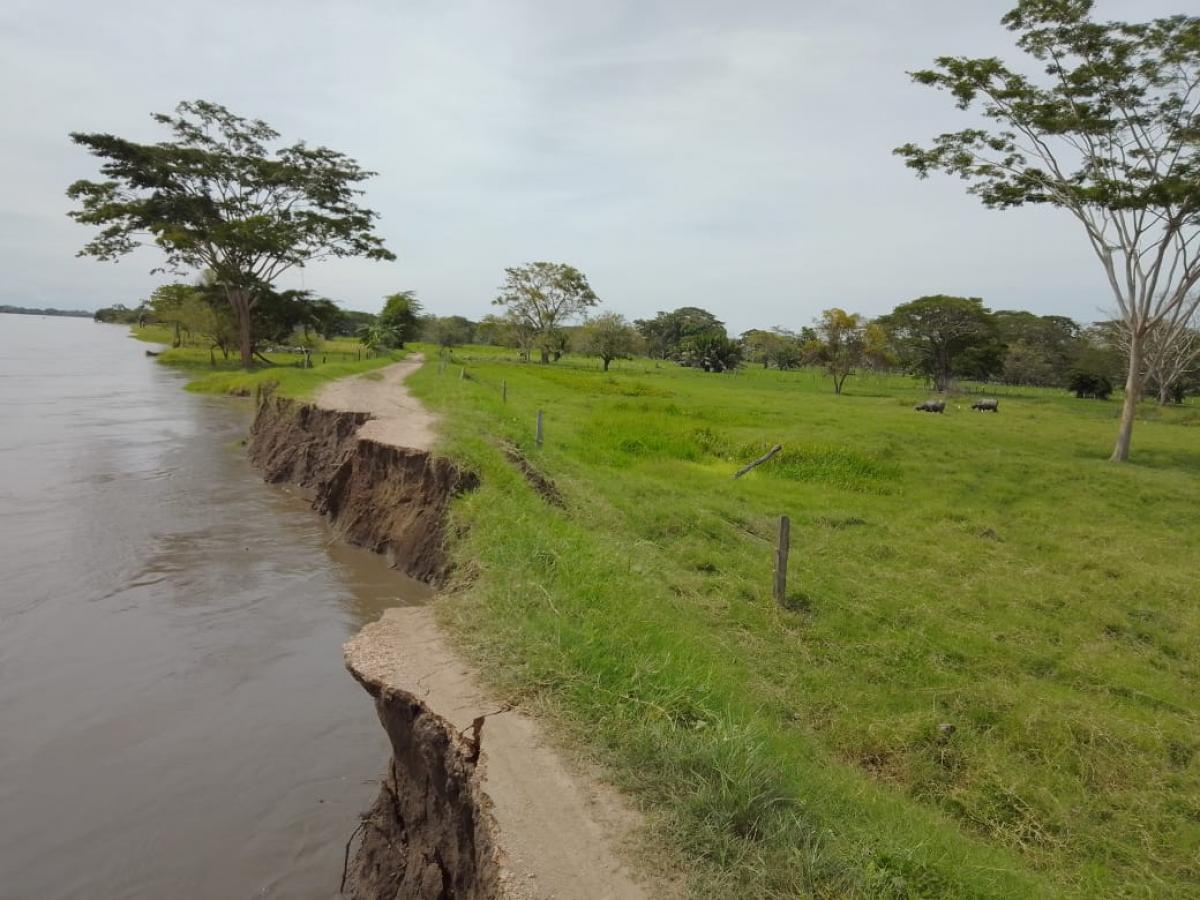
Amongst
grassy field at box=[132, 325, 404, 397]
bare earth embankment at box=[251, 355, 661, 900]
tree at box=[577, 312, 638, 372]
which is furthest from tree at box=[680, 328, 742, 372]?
bare earth embankment at box=[251, 355, 661, 900]

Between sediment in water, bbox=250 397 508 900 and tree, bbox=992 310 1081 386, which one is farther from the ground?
tree, bbox=992 310 1081 386

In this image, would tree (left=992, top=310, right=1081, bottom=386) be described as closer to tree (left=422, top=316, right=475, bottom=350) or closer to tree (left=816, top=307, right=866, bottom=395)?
tree (left=816, top=307, right=866, bottom=395)

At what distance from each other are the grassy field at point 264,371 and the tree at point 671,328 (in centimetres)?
5192

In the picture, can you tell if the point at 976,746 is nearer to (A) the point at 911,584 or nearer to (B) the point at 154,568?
(A) the point at 911,584

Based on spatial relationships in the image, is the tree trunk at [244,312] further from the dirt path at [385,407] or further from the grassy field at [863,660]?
the grassy field at [863,660]

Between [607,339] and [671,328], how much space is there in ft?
154

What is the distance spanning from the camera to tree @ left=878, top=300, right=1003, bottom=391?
158 feet

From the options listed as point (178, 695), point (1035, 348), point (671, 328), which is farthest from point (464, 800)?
point (671, 328)

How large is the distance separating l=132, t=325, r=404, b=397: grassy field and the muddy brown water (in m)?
7.49

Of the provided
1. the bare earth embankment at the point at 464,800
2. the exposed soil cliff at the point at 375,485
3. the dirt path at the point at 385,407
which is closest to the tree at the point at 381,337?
the dirt path at the point at 385,407

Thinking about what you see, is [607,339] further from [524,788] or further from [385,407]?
[524,788]

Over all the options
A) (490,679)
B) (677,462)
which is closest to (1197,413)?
(677,462)

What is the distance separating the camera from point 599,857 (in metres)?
2.97

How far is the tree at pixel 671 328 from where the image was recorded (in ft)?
320
